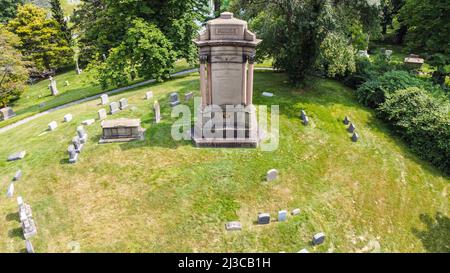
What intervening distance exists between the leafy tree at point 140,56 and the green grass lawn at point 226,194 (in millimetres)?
8890

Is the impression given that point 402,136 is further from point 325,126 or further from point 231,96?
point 231,96

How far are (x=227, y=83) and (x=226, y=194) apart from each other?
5915 mm

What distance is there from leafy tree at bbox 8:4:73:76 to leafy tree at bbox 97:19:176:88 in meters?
18.1

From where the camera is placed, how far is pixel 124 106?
69.7 ft

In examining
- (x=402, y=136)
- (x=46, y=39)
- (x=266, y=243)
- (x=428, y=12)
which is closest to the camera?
(x=266, y=243)

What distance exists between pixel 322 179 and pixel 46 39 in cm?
4212

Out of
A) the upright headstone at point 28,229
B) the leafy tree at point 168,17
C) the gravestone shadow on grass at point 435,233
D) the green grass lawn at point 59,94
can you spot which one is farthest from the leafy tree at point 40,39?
the gravestone shadow on grass at point 435,233

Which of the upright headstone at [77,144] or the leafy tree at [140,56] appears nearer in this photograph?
the upright headstone at [77,144]

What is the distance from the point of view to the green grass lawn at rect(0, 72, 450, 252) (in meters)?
Answer: 11.9

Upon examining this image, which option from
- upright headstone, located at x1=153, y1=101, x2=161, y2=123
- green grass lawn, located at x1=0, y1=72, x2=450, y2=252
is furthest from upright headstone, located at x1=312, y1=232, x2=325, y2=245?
upright headstone, located at x1=153, y1=101, x2=161, y2=123

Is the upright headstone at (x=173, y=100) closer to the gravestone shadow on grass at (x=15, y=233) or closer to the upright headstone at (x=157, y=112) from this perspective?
the upright headstone at (x=157, y=112)

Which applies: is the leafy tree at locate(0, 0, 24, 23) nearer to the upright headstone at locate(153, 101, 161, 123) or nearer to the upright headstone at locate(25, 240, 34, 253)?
the upright headstone at locate(153, 101, 161, 123)

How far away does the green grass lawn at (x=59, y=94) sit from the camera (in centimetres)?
2975

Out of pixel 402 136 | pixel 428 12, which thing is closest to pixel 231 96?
pixel 402 136
